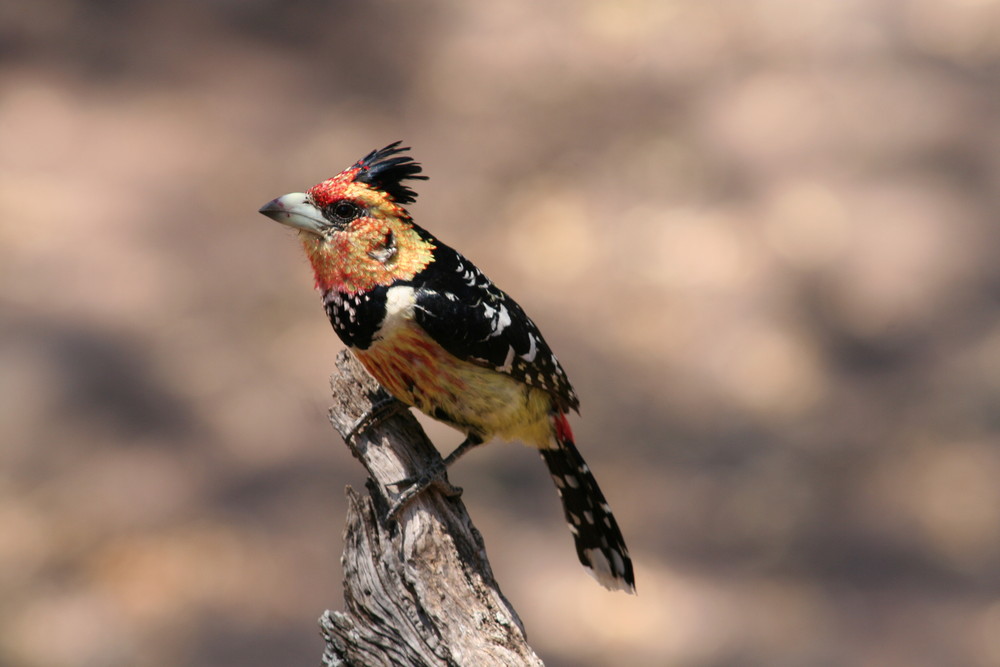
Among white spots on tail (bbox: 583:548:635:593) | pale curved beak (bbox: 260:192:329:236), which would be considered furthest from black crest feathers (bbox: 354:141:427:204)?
white spots on tail (bbox: 583:548:635:593)

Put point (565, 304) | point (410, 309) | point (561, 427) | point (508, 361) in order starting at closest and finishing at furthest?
1. point (410, 309)
2. point (508, 361)
3. point (561, 427)
4. point (565, 304)

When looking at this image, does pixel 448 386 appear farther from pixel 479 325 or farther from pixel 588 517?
pixel 588 517

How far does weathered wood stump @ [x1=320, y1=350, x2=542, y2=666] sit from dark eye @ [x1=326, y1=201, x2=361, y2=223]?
685 millimetres

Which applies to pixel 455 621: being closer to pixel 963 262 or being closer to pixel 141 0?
pixel 963 262

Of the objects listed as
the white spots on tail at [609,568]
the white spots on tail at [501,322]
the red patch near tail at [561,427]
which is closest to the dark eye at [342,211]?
the white spots on tail at [501,322]

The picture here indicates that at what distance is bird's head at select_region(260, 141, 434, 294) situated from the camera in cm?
312

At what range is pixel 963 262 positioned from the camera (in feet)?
22.7

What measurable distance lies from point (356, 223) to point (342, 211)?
56 millimetres

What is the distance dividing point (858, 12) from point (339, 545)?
542cm

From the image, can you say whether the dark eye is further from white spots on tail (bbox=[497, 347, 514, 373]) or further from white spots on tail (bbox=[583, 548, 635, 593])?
white spots on tail (bbox=[583, 548, 635, 593])

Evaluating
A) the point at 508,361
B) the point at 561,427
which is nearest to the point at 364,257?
the point at 508,361

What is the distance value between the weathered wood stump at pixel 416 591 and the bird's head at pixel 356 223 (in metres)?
0.53

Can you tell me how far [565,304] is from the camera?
260 inches

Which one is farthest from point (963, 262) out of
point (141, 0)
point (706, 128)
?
point (141, 0)
